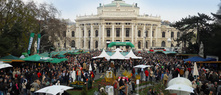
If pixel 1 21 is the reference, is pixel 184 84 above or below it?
below

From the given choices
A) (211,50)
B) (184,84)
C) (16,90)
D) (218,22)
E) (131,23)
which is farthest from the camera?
(131,23)

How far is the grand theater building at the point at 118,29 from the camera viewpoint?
79812 millimetres

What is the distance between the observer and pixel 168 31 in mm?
85438

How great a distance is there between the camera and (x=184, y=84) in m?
11.0

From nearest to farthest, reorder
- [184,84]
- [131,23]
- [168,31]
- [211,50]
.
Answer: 1. [184,84]
2. [211,50]
3. [131,23]
4. [168,31]

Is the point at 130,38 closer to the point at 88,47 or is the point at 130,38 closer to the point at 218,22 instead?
the point at 88,47

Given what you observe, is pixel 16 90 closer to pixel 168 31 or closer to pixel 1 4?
pixel 1 4

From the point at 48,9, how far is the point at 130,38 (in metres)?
46.1

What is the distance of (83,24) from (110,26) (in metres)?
10.1

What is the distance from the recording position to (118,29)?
268ft

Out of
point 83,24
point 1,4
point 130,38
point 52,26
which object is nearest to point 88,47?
point 83,24

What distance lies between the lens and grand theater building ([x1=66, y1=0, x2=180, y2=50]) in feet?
262

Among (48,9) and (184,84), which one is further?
(48,9)

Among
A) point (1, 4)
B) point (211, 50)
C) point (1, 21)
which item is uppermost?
point (1, 4)
